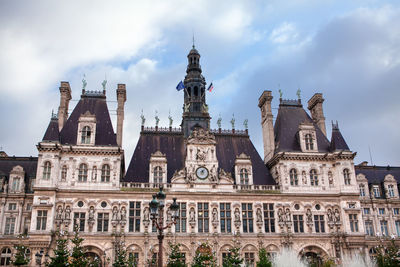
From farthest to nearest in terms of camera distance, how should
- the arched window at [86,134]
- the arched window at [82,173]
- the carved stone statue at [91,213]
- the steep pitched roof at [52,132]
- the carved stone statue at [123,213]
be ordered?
the arched window at [86,134] < the steep pitched roof at [52,132] < the arched window at [82,173] < the carved stone statue at [123,213] < the carved stone statue at [91,213]

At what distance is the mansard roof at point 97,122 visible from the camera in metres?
52.6

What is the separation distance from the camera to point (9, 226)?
51.8m

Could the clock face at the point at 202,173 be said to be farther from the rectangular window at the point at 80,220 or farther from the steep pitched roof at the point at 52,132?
the steep pitched roof at the point at 52,132

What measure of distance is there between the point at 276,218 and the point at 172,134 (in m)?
18.5

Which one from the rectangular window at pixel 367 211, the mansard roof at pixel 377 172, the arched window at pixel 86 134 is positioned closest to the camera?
the arched window at pixel 86 134

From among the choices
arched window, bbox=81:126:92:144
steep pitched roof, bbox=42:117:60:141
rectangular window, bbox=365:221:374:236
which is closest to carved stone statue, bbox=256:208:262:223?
rectangular window, bbox=365:221:374:236

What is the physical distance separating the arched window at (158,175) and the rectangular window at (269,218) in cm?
1360

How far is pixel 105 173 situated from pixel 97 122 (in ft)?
25.9

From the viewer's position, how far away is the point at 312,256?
51219 millimetres

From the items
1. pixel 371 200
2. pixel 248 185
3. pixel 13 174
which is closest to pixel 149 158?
pixel 248 185

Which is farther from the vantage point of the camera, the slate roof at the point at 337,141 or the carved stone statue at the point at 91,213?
the slate roof at the point at 337,141

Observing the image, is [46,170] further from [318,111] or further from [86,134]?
[318,111]

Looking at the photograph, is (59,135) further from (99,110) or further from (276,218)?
(276,218)

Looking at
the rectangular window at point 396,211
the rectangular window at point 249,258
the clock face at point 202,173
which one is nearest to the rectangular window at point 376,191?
the rectangular window at point 396,211
